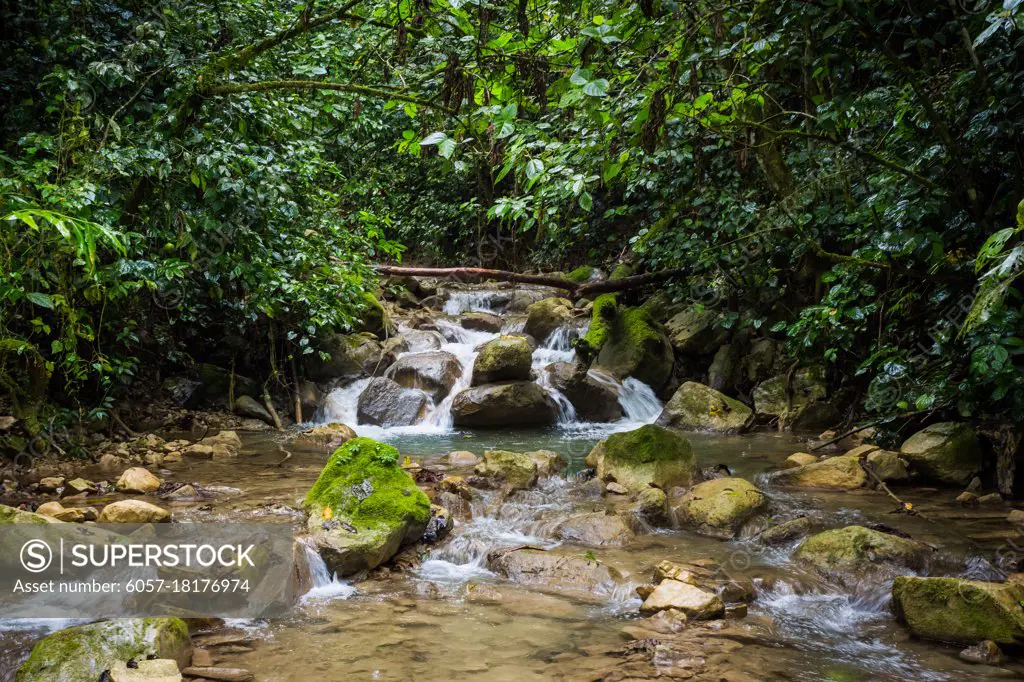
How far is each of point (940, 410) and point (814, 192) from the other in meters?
2.63

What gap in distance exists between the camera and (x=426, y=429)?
10.0m

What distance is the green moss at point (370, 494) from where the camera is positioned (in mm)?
4617

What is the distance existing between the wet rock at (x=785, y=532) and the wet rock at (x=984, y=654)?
161 centimetres

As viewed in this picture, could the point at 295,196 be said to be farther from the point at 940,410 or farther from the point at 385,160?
the point at 385,160

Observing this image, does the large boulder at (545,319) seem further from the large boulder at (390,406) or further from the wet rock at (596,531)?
the wet rock at (596,531)

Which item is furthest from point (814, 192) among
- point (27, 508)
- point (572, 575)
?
point (27, 508)

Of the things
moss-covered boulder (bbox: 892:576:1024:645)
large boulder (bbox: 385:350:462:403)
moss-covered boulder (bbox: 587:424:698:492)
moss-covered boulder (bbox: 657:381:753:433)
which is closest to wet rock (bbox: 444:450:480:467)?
moss-covered boulder (bbox: 587:424:698:492)

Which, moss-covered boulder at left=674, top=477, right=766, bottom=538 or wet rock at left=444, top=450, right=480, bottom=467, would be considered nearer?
moss-covered boulder at left=674, top=477, right=766, bottom=538

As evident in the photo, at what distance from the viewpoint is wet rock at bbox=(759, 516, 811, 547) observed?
194 inches

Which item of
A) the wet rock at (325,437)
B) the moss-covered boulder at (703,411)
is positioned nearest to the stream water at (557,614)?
the wet rock at (325,437)

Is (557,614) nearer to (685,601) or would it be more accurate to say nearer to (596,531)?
(685,601)

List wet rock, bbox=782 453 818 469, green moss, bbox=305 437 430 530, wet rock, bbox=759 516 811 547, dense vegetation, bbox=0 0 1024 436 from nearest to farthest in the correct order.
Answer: dense vegetation, bbox=0 0 1024 436, green moss, bbox=305 437 430 530, wet rock, bbox=759 516 811 547, wet rock, bbox=782 453 818 469

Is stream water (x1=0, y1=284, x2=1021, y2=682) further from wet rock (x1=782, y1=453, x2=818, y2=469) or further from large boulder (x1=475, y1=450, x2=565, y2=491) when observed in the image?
wet rock (x1=782, y1=453, x2=818, y2=469)

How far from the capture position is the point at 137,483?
5922 millimetres
